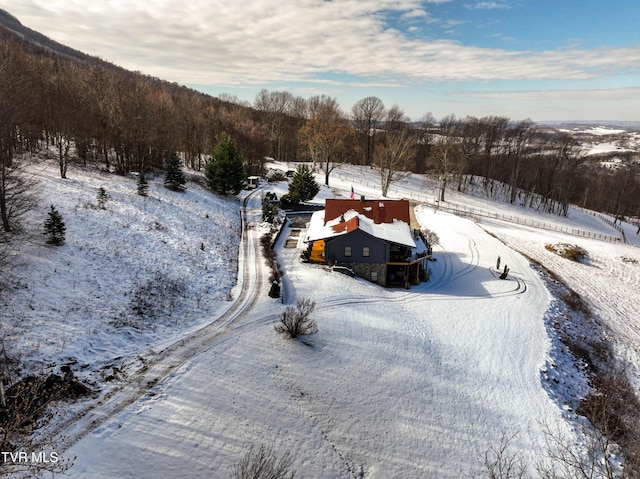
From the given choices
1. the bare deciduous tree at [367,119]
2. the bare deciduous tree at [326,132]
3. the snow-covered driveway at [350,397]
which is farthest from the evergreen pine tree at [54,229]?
the bare deciduous tree at [367,119]

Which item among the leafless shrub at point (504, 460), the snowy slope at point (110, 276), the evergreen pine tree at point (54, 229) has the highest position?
the evergreen pine tree at point (54, 229)

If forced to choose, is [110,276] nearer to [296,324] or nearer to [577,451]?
[296,324]

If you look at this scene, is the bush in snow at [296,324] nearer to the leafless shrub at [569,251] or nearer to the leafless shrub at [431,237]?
the leafless shrub at [431,237]

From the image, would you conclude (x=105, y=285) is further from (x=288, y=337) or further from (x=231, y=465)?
(x=231, y=465)

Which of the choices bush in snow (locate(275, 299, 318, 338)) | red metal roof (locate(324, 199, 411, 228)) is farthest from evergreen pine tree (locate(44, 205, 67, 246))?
red metal roof (locate(324, 199, 411, 228))

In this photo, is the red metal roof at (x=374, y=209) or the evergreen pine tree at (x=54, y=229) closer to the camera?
the evergreen pine tree at (x=54, y=229)

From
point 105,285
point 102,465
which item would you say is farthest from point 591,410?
point 105,285

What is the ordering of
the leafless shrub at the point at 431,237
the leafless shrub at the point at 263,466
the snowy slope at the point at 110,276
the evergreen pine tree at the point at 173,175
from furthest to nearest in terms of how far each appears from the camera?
the leafless shrub at the point at 431,237 < the evergreen pine tree at the point at 173,175 < the snowy slope at the point at 110,276 < the leafless shrub at the point at 263,466
